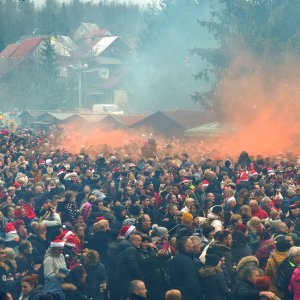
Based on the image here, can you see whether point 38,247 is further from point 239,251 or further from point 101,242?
point 239,251

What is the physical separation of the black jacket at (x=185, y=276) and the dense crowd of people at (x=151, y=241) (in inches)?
0.5

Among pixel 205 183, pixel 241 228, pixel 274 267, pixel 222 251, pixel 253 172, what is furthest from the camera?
pixel 253 172

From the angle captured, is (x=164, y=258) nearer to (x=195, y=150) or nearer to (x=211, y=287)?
(x=211, y=287)

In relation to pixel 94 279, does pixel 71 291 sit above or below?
above

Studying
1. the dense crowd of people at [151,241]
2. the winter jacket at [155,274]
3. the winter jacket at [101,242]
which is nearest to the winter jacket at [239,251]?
the dense crowd of people at [151,241]

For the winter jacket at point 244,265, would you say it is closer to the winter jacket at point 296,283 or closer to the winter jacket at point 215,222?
the winter jacket at point 296,283

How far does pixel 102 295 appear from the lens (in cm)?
1050

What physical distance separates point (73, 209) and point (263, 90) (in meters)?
37.2

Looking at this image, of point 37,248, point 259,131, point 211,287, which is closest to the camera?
point 211,287

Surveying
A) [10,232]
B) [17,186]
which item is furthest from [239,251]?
[17,186]

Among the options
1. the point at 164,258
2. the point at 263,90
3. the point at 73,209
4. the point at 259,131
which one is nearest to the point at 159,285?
the point at 164,258

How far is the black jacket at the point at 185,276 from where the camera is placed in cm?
943

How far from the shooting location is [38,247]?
11.9 m

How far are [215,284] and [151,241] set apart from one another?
214 centimetres
